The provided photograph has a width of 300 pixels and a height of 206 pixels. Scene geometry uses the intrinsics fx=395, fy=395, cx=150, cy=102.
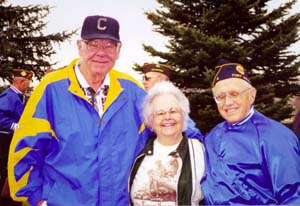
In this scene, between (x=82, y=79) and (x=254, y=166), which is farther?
(x=82, y=79)

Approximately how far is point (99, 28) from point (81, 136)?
89 cm

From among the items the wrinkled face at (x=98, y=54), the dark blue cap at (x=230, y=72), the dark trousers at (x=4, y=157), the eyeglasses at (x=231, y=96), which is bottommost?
the dark trousers at (x=4, y=157)

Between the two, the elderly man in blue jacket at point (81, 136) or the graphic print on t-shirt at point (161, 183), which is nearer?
the elderly man in blue jacket at point (81, 136)

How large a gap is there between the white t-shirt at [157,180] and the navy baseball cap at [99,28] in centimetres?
102

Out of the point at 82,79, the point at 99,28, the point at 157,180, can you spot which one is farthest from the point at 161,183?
the point at 99,28

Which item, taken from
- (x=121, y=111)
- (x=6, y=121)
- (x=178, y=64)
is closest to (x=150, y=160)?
(x=121, y=111)

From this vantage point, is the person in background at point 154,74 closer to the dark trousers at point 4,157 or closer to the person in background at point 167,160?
the person in background at point 167,160

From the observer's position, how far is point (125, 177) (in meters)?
3.04

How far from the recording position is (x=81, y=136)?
2.92 metres

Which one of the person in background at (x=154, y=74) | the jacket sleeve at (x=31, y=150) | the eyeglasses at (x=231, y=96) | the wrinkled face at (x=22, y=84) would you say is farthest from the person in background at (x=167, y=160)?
the wrinkled face at (x=22, y=84)

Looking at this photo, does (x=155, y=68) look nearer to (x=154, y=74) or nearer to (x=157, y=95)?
(x=154, y=74)

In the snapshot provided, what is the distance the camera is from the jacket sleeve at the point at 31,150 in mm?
2965

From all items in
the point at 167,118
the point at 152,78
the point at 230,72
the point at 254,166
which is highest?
the point at 152,78

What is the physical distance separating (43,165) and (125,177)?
25.8 inches
